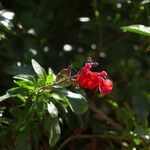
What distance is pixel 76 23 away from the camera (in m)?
2.71

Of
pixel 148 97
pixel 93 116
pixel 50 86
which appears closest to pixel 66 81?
pixel 50 86

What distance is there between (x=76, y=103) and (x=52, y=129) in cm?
13

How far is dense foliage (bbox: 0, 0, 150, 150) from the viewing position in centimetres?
188

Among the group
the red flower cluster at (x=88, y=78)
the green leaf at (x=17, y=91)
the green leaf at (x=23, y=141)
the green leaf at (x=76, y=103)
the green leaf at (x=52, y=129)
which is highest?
the red flower cluster at (x=88, y=78)

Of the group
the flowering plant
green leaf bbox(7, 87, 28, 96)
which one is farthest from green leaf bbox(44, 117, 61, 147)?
green leaf bbox(7, 87, 28, 96)

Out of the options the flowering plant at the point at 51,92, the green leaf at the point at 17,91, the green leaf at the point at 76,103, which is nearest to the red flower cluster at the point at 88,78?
the flowering plant at the point at 51,92

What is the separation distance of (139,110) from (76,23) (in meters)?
0.68

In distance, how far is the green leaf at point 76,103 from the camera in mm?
1712

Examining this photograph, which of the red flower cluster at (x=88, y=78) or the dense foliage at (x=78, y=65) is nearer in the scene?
the red flower cluster at (x=88, y=78)

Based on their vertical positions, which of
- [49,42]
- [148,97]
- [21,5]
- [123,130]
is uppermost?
[21,5]

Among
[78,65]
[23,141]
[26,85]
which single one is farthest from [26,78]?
[78,65]

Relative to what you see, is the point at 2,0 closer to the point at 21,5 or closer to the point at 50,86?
the point at 21,5

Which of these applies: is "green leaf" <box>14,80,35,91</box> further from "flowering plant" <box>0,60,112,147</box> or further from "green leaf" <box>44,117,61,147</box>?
"green leaf" <box>44,117,61,147</box>

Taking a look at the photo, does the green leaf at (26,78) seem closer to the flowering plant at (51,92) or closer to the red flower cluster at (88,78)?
the flowering plant at (51,92)
